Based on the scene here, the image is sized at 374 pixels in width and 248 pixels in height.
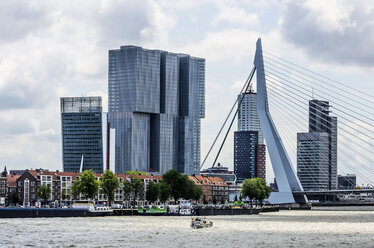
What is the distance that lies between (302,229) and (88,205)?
49.0 metres

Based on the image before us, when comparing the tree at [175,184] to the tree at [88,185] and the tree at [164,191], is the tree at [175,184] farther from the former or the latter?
the tree at [88,185]

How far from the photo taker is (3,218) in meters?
117

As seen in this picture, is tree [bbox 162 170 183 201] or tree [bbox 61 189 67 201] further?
tree [bbox 61 189 67 201]

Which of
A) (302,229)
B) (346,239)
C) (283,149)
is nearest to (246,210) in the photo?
(283,149)

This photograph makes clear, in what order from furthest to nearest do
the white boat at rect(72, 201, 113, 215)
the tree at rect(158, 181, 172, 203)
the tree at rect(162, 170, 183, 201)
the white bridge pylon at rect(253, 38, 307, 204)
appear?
the tree at rect(162, 170, 183, 201) < the tree at rect(158, 181, 172, 203) < the white bridge pylon at rect(253, 38, 307, 204) < the white boat at rect(72, 201, 113, 215)

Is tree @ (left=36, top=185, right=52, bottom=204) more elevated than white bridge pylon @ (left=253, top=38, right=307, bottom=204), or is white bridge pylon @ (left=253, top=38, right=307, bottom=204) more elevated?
white bridge pylon @ (left=253, top=38, right=307, bottom=204)

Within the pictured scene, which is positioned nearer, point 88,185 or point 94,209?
point 94,209

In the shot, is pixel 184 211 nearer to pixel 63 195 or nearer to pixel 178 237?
pixel 63 195

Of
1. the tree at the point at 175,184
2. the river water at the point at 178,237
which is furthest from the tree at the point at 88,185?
the river water at the point at 178,237

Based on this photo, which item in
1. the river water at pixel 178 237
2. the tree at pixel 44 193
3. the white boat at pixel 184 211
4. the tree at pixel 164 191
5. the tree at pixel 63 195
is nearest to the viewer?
the river water at pixel 178 237

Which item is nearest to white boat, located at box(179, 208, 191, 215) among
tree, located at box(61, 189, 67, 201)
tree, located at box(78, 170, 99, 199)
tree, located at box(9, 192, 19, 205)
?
A: tree, located at box(78, 170, 99, 199)

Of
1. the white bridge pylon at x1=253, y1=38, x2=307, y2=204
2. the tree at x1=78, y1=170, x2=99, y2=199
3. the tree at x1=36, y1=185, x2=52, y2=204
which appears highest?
the white bridge pylon at x1=253, y1=38, x2=307, y2=204

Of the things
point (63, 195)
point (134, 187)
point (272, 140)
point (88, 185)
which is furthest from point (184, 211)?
point (63, 195)

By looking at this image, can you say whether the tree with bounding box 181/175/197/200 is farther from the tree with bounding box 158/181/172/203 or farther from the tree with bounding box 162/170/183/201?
the tree with bounding box 158/181/172/203
